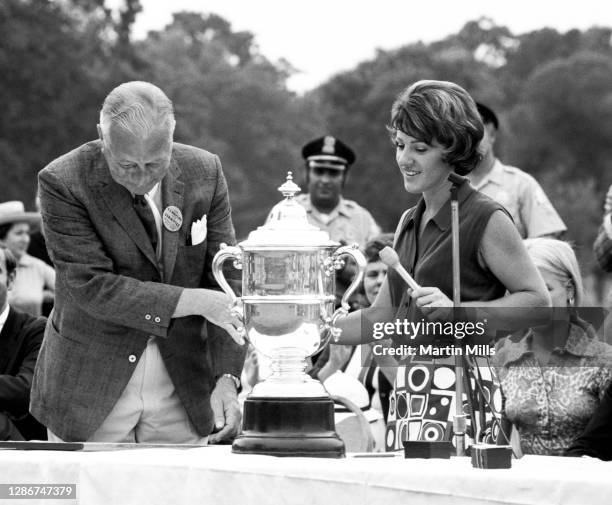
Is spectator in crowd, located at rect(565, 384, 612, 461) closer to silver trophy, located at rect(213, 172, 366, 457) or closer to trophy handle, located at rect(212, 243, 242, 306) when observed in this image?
silver trophy, located at rect(213, 172, 366, 457)

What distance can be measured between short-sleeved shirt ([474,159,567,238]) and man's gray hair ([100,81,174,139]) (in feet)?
12.4

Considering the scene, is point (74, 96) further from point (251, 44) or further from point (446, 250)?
point (251, 44)

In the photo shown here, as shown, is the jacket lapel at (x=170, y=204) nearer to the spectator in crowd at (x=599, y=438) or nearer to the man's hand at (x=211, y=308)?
the man's hand at (x=211, y=308)

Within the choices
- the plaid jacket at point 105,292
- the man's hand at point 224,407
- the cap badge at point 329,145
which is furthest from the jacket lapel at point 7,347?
the cap badge at point 329,145

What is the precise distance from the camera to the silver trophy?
11.3 ft

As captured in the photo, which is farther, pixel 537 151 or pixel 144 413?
pixel 537 151

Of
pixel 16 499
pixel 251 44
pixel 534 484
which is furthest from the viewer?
pixel 251 44

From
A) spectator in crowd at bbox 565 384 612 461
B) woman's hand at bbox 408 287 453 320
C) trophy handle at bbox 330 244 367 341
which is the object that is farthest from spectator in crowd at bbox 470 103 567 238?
woman's hand at bbox 408 287 453 320

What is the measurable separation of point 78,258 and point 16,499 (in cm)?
87

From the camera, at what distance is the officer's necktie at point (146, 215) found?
4.05m

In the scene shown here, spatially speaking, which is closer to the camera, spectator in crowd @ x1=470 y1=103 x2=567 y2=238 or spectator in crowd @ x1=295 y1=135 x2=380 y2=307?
spectator in crowd @ x1=470 y1=103 x2=567 y2=238

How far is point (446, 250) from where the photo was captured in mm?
3742

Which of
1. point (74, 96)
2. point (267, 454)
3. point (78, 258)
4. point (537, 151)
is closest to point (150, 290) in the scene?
point (78, 258)

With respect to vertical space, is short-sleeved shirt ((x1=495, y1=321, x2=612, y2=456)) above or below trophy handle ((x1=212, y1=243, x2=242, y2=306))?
below
